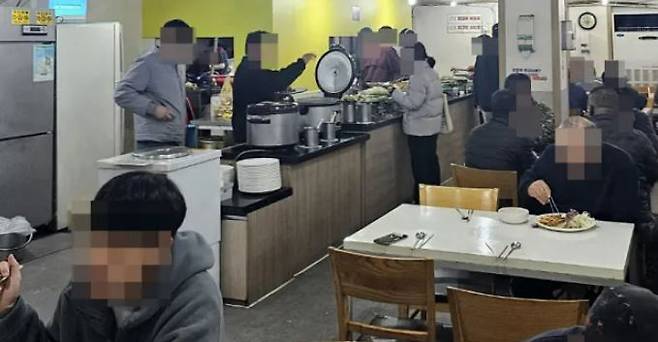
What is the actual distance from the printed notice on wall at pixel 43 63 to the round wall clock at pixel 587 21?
881cm

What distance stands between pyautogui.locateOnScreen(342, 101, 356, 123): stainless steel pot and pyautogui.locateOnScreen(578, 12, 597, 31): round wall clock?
7.20 meters

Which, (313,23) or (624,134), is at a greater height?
(313,23)

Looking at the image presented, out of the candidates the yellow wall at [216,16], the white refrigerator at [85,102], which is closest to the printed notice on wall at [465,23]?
the yellow wall at [216,16]

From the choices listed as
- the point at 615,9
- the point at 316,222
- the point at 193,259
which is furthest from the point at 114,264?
the point at 615,9

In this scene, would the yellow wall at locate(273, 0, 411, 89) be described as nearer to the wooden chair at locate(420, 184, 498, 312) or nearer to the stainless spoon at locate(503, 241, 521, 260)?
the wooden chair at locate(420, 184, 498, 312)

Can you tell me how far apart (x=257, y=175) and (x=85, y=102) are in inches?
90.1

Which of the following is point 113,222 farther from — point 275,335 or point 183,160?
point 275,335

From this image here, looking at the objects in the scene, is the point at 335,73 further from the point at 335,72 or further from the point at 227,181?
the point at 227,181

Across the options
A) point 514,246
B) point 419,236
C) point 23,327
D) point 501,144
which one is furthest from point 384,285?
point 501,144

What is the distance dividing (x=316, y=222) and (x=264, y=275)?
0.77 metres

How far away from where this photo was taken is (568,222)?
3375 mm

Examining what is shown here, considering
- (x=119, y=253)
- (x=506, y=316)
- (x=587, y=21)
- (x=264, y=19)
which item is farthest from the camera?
(x=587, y=21)

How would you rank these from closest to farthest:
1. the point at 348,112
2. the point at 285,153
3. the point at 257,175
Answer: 1. the point at 257,175
2. the point at 285,153
3. the point at 348,112

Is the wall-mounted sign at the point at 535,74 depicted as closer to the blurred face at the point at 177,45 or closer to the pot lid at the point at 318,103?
the pot lid at the point at 318,103
